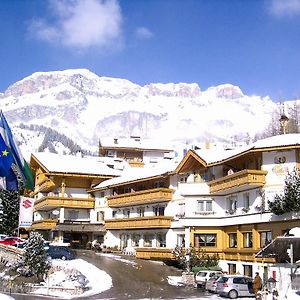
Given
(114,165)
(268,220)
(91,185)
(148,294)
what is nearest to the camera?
(148,294)

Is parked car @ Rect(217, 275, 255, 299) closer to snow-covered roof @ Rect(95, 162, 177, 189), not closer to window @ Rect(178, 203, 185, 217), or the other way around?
window @ Rect(178, 203, 185, 217)

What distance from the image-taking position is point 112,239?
2657 inches

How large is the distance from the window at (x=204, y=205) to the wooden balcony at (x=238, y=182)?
1.18m

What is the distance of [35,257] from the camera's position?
4066cm

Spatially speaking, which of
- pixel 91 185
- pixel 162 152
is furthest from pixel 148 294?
pixel 162 152

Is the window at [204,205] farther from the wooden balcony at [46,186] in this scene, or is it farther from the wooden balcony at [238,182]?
the wooden balcony at [46,186]

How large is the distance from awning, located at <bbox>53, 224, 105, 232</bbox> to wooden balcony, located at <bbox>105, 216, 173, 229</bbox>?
2323 millimetres

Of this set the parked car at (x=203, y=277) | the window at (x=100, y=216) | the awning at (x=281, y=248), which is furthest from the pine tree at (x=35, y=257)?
the window at (x=100, y=216)

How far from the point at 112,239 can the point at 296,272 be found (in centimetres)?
3533

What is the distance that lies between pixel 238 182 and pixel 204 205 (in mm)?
6530

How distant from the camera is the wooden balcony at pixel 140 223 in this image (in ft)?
186

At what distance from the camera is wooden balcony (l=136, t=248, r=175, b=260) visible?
52812 millimetres

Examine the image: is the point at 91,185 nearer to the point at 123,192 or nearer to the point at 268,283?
the point at 123,192

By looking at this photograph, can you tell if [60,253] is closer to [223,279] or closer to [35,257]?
[35,257]
